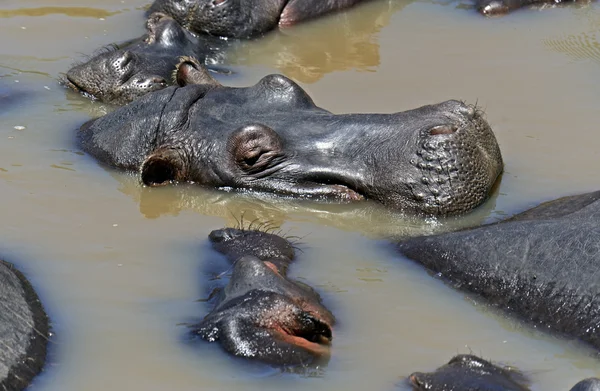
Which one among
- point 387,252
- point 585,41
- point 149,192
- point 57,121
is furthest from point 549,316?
point 585,41

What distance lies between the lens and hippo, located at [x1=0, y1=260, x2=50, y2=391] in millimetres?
4812

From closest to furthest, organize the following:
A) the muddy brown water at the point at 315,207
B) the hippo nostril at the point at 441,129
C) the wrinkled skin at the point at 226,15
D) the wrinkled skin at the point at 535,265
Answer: the muddy brown water at the point at 315,207 < the wrinkled skin at the point at 535,265 < the hippo nostril at the point at 441,129 < the wrinkled skin at the point at 226,15

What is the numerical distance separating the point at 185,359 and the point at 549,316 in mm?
1761

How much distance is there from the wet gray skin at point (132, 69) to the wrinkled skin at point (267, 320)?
343 centimetres

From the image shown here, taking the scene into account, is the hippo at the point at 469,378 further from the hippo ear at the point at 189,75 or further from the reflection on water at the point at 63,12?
the reflection on water at the point at 63,12

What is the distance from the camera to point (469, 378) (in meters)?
4.61

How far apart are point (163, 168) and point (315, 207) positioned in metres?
1.04

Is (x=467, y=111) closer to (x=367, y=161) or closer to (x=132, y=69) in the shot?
(x=367, y=161)

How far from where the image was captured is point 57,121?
8.12 m

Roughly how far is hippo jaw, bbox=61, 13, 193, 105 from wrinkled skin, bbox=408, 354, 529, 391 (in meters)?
4.28

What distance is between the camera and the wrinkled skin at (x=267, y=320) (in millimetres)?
4969

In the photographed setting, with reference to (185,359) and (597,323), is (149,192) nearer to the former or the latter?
(185,359)

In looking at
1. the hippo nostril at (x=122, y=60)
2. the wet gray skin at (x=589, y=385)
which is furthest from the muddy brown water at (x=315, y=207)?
the wet gray skin at (x=589, y=385)

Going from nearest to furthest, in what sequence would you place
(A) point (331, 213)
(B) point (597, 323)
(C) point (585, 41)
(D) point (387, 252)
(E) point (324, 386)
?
(E) point (324, 386), (B) point (597, 323), (D) point (387, 252), (A) point (331, 213), (C) point (585, 41)
